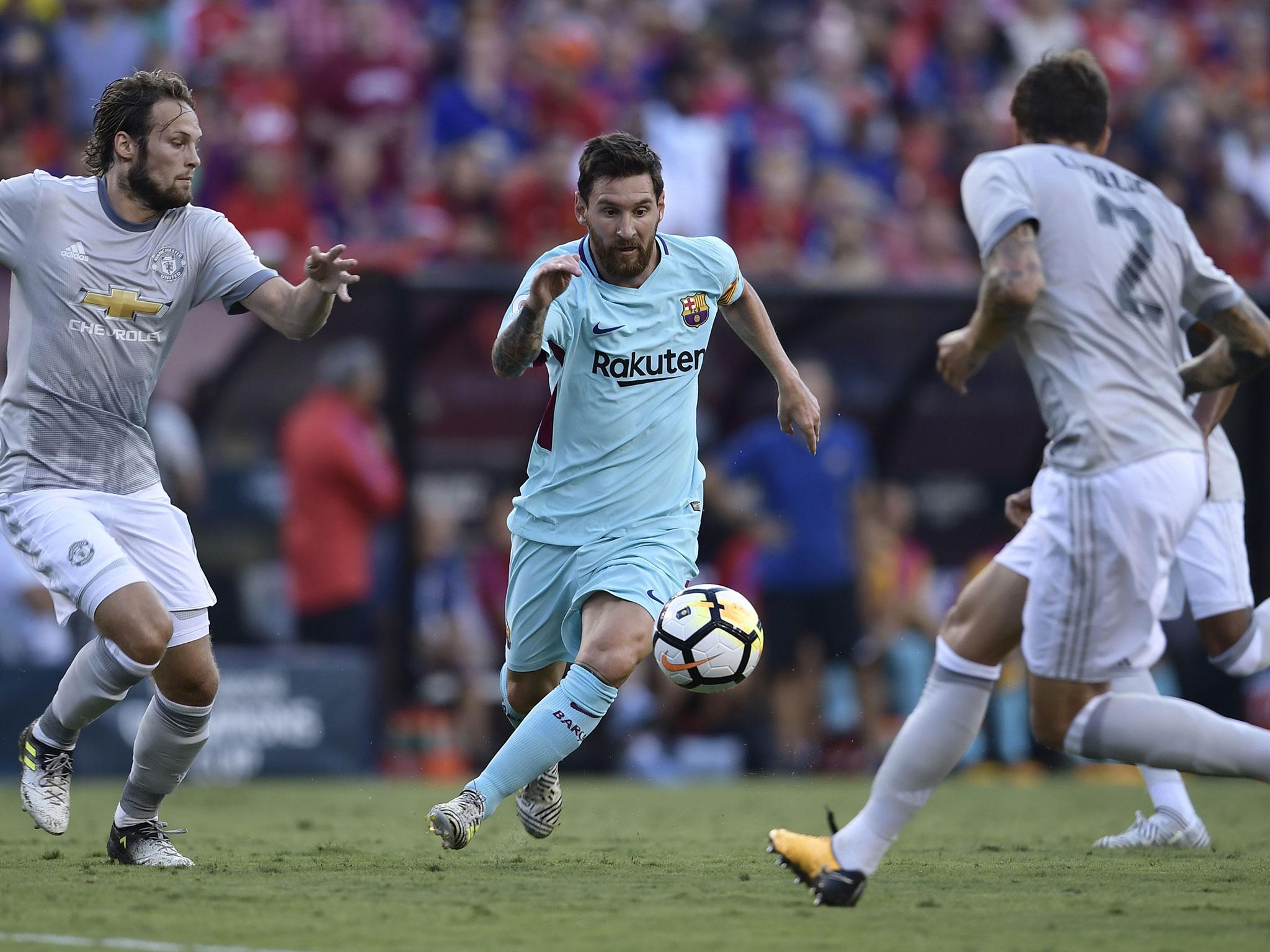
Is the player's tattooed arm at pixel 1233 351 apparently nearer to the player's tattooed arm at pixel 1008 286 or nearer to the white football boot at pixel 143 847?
the player's tattooed arm at pixel 1008 286

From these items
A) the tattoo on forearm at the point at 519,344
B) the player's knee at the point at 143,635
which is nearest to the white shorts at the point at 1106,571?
the tattoo on forearm at the point at 519,344

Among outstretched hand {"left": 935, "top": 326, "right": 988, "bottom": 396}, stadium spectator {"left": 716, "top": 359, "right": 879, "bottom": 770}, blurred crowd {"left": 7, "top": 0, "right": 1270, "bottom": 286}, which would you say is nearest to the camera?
outstretched hand {"left": 935, "top": 326, "right": 988, "bottom": 396}

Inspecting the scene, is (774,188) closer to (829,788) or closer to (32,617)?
(829,788)

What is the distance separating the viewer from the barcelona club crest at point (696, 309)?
712 cm

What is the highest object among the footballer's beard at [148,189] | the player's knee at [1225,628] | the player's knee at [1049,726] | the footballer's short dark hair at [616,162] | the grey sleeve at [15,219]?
the footballer's short dark hair at [616,162]

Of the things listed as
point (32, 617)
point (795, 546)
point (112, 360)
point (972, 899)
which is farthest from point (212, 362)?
point (972, 899)

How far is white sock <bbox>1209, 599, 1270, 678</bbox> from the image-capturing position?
25.7 feet

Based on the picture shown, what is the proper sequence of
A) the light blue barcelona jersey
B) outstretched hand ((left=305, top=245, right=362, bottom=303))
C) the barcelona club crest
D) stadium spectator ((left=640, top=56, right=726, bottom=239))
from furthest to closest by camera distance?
stadium spectator ((left=640, top=56, right=726, bottom=239)), the barcelona club crest, the light blue barcelona jersey, outstretched hand ((left=305, top=245, right=362, bottom=303))

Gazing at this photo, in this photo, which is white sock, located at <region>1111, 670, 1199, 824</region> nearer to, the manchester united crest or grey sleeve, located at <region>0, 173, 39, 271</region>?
the manchester united crest

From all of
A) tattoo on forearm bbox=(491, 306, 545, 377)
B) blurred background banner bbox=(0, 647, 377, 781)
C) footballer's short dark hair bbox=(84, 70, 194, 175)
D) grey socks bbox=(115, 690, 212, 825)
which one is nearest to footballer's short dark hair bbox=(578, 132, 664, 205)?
tattoo on forearm bbox=(491, 306, 545, 377)

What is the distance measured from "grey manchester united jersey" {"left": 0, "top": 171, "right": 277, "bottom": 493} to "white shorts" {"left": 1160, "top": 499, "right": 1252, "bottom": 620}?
429cm

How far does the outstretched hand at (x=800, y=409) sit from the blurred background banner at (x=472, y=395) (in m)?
5.77

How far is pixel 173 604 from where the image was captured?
6602 millimetres

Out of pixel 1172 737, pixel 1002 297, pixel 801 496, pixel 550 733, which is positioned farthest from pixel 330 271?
pixel 801 496
